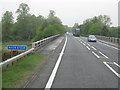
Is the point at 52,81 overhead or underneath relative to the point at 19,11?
underneath

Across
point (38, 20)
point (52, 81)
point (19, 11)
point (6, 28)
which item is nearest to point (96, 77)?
point (52, 81)

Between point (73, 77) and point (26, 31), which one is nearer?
point (73, 77)

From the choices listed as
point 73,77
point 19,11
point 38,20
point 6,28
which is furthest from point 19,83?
point 38,20

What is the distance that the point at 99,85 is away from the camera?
7613mm

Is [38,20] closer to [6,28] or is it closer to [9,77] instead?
[6,28]

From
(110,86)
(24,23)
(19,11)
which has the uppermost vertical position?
(19,11)

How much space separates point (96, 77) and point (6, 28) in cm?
10100

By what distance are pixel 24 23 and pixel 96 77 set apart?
10281 cm

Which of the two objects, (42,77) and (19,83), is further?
(42,77)

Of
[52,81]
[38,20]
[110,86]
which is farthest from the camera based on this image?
[38,20]

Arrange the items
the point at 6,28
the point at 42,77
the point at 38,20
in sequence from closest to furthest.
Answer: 1. the point at 42,77
2. the point at 6,28
3. the point at 38,20

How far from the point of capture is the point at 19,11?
383ft

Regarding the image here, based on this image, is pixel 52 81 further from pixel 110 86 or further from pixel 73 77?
pixel 110 86

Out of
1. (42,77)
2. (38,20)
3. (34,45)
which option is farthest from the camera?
(38,20)
